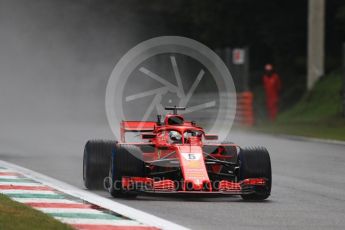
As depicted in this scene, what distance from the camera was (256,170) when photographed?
12781 mm

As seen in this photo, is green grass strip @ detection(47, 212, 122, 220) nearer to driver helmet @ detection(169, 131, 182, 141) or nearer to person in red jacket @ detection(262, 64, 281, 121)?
driver helmet @ detection(169, 131, 182, 141)

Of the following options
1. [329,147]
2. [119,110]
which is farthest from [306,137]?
[119,110]

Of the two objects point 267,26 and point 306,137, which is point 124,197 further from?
point 267,26

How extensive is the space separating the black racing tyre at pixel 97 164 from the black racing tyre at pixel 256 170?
1.65m

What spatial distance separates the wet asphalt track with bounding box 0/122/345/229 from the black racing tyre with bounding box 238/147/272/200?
14 cm

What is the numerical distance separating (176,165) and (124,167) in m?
0.63

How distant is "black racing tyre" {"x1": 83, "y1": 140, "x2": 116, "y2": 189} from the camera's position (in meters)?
13.5

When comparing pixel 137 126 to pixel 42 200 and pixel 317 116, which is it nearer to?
pixel 42 200

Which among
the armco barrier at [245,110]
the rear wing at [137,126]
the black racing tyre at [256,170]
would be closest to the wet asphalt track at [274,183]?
the black racing tyre at [256,170]

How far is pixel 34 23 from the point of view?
40.6 metres

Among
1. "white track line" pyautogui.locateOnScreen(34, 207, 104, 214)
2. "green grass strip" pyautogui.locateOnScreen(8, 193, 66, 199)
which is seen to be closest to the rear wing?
"green grass strip" pyautogui.locateOnScreen(8, 193, 66, 199)

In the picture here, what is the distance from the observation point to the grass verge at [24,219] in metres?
9.40

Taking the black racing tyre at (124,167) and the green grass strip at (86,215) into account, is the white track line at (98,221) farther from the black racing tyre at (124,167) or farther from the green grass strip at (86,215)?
the black racing tyre at (124,167)

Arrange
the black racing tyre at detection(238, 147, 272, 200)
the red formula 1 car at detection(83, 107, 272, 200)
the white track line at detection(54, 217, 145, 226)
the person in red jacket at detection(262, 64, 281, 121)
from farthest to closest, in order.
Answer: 1. the person in red jacket at detection(262, 64, 281, 121)
2. the black racing tyre at detection(238, 147, 272, 200)
3. the red formula 1 car at detection(83, 107, 272, 200)
4. the white track line at detection(54, 217, 145, 226)
